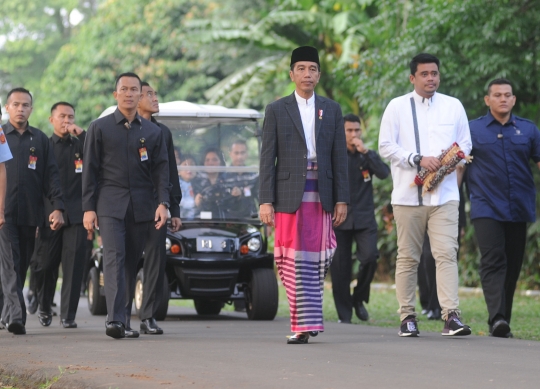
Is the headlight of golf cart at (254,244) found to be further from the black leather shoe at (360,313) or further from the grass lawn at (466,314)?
the black leather shoe at (360,313)

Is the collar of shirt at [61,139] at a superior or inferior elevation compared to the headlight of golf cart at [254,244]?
superior

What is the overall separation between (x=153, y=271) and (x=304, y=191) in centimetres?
Result: 189

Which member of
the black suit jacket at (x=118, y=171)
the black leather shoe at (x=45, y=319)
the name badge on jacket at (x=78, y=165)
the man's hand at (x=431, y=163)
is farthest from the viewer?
the name badge on jacket at (x=78, y=165)

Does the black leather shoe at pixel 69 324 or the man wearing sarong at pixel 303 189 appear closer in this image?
the man wearing sarong at pixel 303 189

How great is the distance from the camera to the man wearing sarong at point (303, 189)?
28.8ft

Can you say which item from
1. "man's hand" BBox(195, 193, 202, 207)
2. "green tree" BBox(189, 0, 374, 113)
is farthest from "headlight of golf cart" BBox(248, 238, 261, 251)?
"green tree" BBox(189, 0, 374, 113)

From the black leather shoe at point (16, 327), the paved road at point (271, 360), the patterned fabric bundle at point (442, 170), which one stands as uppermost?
the patterned fabric bundle at point (442, 170)

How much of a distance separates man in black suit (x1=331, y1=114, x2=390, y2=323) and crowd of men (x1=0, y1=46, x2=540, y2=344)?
2.03 metres

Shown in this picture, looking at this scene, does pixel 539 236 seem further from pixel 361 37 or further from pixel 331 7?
pixel 331 7

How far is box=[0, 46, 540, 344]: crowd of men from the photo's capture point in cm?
884

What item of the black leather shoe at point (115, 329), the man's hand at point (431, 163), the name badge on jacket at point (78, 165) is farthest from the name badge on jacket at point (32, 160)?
the man's hand at point (431, 163)

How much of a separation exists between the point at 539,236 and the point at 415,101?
817 centimetres

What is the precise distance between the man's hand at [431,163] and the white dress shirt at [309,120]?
1001mm

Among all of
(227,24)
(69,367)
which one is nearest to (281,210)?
(69,367)
